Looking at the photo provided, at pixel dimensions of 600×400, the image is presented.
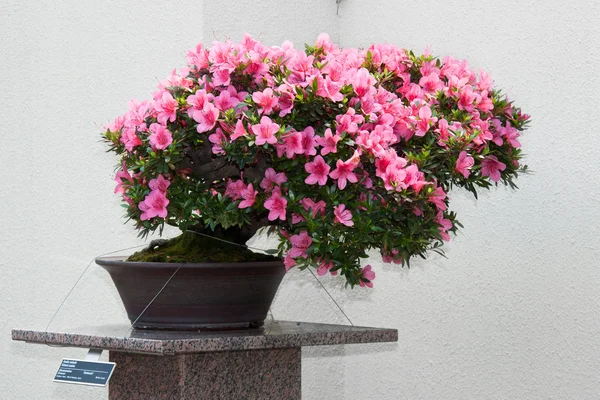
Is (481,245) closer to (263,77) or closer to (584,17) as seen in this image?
(584,17)

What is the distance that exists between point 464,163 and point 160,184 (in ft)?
2.18

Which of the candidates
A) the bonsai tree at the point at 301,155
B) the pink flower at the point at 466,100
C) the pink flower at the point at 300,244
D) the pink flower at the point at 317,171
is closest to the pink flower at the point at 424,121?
the bonsai tree at the point at 301,155

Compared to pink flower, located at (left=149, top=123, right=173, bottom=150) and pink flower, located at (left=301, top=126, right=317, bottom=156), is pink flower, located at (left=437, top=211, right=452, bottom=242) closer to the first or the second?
pink flower, located at (left=301, top=126, right=317, bottom=156)

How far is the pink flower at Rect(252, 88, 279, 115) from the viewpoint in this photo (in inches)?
75.8

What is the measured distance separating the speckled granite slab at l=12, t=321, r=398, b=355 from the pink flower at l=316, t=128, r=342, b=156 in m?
0.43

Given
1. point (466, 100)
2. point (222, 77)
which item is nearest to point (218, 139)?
point (222, 77)

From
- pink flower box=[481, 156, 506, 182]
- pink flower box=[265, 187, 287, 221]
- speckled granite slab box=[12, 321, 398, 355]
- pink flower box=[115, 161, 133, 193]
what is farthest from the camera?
pink flower box=[481, 156, 506, 182]

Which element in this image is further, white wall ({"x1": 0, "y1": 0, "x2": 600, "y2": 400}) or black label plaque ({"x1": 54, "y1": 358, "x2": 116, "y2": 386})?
white wall ({"x1": 0, "y1": 0, "x2": 600, "y2": 400})

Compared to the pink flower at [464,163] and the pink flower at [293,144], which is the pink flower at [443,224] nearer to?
the pink flower at [464,163]

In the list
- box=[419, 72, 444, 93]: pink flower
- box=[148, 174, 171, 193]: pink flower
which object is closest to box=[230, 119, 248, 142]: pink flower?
box=[148, 174, 171, 193]: pink flower

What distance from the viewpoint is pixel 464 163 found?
2008mm

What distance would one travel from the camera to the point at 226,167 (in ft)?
6.79

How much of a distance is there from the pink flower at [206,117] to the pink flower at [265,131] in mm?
106

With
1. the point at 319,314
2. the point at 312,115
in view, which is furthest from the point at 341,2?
the point at 312,115
